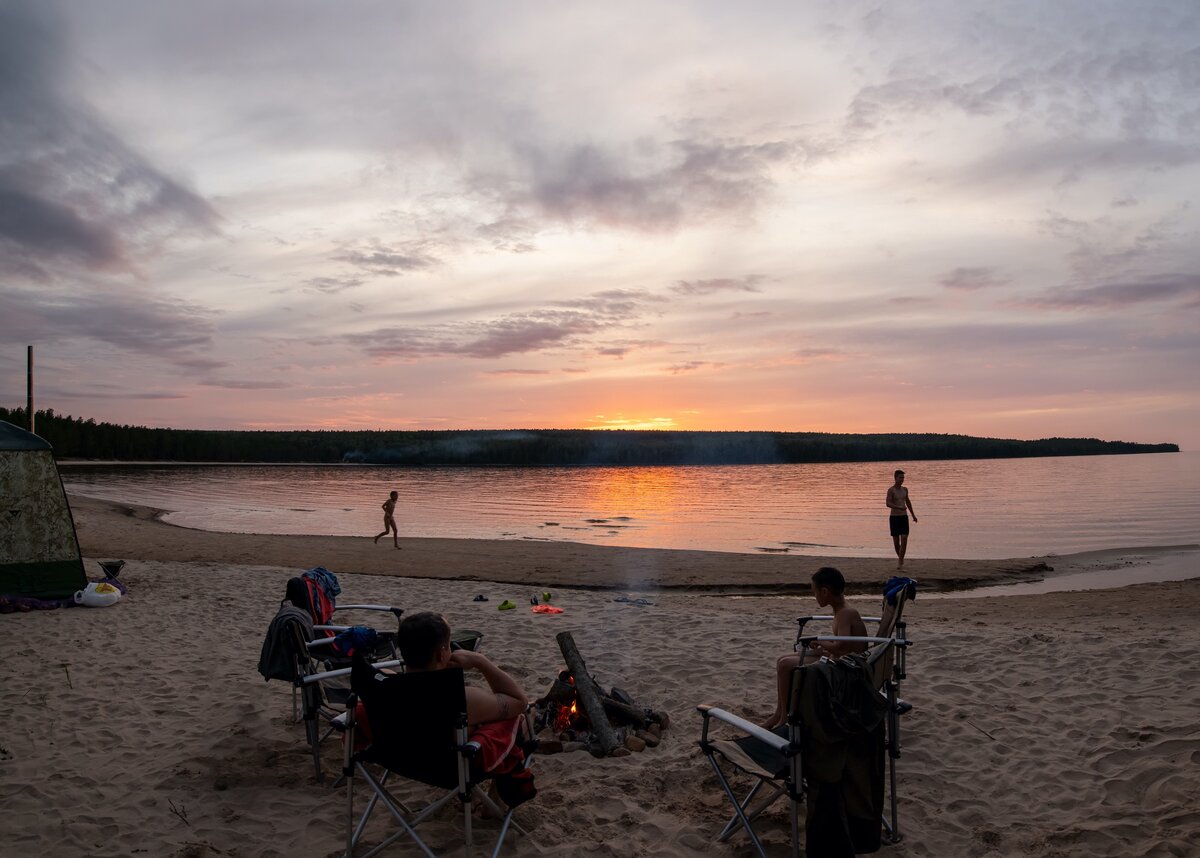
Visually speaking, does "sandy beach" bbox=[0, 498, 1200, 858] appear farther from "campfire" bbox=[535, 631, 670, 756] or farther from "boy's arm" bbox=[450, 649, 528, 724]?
"boy's arm" bbox=[450, 649, 528, 724]

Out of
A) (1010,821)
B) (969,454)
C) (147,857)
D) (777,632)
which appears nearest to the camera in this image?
(147,857)

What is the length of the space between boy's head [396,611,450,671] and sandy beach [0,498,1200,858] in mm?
973

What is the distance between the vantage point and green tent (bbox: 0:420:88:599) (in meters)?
9.11

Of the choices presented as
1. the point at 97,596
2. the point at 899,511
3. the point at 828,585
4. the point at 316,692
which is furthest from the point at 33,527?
the point at 899,511

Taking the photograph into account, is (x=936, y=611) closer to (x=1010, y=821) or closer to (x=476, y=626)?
(x=476, y=626)

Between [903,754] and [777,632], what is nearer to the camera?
[903,754]

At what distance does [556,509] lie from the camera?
33094mm

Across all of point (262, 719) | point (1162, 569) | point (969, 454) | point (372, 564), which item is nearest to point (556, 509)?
point (372, 564)

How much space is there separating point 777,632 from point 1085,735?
10.9ft

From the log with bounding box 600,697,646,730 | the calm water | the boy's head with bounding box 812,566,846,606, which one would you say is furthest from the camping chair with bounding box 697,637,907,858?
the calm water

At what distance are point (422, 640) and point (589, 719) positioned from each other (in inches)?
76.9

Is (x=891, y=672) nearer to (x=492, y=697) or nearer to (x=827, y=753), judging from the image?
(x=827, y=753)

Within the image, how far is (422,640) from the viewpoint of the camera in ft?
11.7

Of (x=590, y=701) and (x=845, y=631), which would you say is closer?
(x=845, y=631)
